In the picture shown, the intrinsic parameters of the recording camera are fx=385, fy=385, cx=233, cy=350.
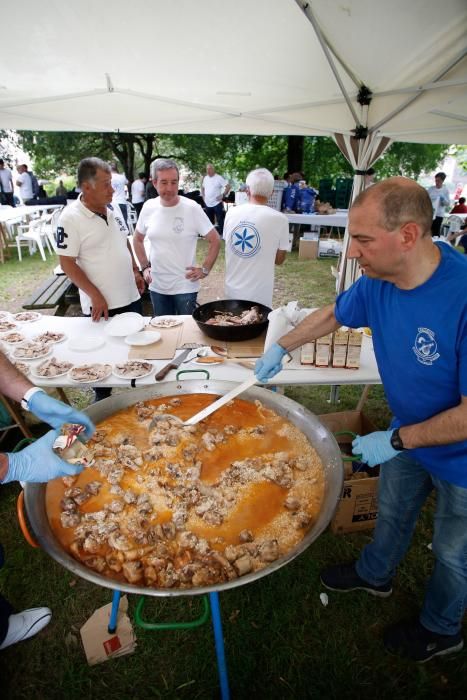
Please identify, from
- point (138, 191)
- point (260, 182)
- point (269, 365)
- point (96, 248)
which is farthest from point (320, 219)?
point (269, 365)

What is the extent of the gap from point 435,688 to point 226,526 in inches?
61.3

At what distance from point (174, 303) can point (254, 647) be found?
319 centimetres

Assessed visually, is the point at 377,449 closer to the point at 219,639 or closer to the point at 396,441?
the point at 396,441

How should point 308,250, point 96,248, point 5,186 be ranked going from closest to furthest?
1. point 96,248
2. point 308,250
3. point 5,186

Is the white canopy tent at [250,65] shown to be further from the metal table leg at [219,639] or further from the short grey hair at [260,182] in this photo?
the metal table leg at [219,639]

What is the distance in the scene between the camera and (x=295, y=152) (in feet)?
50.4

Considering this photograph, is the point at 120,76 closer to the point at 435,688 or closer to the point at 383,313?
the point at 383,313

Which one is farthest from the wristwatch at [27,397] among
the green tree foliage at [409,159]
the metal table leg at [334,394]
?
the green tree foliage at [409,159]

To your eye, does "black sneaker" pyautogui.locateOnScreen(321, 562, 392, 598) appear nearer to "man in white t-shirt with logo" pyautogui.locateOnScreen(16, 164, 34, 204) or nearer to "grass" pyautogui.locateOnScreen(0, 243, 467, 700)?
"grass" pyautogui.locateOnScreen(0, 243, 467, 700)

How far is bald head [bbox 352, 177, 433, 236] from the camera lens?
1504mm

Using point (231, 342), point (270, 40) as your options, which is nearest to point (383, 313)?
point (231, 342)

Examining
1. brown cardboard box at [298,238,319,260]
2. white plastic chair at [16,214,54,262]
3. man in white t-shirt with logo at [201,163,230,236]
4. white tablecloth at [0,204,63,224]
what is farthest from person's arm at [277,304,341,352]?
man in white t-shirt with logo at [201,163,230,236]

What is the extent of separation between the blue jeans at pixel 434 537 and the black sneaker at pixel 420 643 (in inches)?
2.5

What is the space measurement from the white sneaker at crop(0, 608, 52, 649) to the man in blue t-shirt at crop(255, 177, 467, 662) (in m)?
1.98
